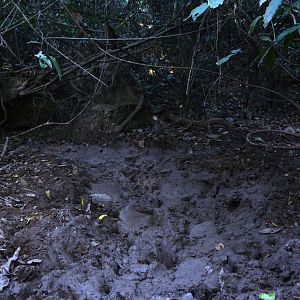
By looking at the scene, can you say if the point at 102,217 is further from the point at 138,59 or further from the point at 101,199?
the point at 138,59

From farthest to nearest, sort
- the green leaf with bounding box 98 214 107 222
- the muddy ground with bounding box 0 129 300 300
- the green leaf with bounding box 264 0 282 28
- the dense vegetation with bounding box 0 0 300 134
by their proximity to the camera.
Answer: the dense vegetation with bounding box 0 0 300 134
the green leaf with bounding box 98 214 107 222
the muddy ground with bounding box 0 129 300 300
the green leaf with bounding box 264 0 282 28

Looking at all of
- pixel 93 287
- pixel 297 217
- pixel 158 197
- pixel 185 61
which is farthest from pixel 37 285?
pixel 185 61

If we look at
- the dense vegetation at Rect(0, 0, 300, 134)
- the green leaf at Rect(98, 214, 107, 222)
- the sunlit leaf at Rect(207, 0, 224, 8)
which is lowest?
the green leaf at Rect(98, 214, 107, 222)

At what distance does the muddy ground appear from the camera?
2098mm

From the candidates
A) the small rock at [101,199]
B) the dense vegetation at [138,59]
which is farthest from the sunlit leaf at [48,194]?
the dense vegetation at [138,59]

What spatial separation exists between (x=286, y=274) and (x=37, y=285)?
1.19m

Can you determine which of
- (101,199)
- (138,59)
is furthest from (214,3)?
(138,59)

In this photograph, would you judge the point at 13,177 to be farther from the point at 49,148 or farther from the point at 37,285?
the point at 37,285

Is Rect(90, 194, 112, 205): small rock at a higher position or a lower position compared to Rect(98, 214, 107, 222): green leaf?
lower

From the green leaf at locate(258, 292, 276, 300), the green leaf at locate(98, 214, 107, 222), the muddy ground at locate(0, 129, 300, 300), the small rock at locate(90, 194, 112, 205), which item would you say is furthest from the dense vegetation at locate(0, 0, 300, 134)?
the green leaf at locate(258, 292, 276, 300)

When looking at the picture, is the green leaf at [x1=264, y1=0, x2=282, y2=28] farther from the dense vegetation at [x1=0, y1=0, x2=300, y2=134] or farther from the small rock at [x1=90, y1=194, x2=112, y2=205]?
the dense vegetation at [x1=0, y1=0, x2=300, y2=134]

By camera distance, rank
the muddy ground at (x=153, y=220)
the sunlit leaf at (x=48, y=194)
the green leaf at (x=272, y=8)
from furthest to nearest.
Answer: the sunlit leaf at (x=48, y=194), the muddy ground at (x=153, y=220), the green leaf at (x=272, y=8)

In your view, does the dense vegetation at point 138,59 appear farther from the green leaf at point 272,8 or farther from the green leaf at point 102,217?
the green leaf at point 272,8

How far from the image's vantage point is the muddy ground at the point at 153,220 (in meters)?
2.10
